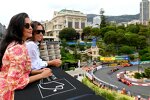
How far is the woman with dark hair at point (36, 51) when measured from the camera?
2.63 meters

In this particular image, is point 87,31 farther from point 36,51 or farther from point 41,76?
point 41,76

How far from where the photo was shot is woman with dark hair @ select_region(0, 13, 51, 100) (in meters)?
2.05

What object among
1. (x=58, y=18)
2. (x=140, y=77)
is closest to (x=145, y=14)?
(x=58, y=18)

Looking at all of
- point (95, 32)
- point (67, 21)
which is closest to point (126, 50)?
point (95, 32)

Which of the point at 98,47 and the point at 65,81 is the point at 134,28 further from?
the point at 65,81

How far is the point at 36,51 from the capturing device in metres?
2.73

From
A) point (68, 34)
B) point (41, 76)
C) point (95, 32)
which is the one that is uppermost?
point (41, 76)

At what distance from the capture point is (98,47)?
1911 inches

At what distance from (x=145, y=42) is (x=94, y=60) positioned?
8.91 meters

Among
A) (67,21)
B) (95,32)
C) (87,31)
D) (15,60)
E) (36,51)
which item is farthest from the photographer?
(67,21)

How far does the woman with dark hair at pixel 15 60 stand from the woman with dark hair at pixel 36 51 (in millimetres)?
357

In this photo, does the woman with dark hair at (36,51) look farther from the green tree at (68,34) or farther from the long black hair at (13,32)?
the green tree at (68,34)

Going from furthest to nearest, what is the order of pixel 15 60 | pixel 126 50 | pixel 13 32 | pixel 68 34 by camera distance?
pixel 68 34 < pixel 126 50 < pixel 13 32 < pixel 15 60

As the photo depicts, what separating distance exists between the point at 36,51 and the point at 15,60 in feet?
2.13
